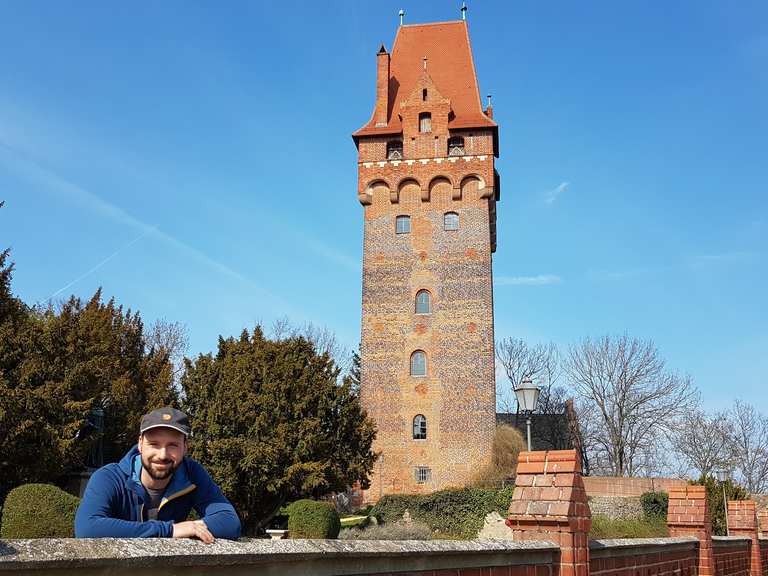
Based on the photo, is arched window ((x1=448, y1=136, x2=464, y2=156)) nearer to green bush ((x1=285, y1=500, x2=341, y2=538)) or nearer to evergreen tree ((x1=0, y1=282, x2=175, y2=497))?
evergreen tree ((x1=0, y1=282, x2=175, y2=497))

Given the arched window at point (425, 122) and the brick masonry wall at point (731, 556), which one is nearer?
the brick masonry wall at point (731, 556)

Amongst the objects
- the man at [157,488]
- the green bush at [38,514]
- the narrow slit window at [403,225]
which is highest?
the narrow slit window at [403,225]

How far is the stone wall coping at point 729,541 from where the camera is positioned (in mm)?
10258

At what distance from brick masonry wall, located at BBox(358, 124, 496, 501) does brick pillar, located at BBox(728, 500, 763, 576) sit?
22.2 m

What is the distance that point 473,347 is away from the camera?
36.3 meters

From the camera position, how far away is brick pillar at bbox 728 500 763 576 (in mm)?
12688

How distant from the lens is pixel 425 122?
3938 centimetres

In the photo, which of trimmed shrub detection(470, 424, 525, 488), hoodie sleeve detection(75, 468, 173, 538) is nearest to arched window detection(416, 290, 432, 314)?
trimmed shrub detection(470, 424, 525, 488)

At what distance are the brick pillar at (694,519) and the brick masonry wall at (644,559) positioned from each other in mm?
163

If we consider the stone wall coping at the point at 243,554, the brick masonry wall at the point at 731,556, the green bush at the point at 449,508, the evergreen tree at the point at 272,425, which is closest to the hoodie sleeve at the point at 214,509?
the stone wall coping at the point at 243,554

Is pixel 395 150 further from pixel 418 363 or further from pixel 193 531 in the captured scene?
pixel 193 531

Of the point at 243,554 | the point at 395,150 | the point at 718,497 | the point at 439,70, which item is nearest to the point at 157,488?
the point at 243,554

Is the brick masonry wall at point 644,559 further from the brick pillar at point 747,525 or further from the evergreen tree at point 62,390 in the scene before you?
the evergreen tree at point 62,390

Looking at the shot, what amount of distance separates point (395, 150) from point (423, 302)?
823cm
